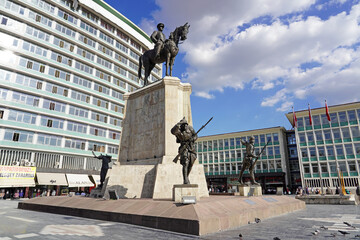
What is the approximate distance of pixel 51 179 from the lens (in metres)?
35.1

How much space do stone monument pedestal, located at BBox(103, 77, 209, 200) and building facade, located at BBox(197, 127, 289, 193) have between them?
4010 cm

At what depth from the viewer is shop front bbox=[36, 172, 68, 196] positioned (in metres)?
34.0

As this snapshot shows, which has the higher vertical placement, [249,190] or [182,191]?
[182,191]

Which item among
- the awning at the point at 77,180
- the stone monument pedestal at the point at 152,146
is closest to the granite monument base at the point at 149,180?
the stone monument pedestal at the point at 152,146

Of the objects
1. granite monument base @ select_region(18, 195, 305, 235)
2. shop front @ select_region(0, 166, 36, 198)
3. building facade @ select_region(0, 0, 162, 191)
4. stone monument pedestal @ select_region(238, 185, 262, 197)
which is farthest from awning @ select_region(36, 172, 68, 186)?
stone monument pedestal @ select_region(238, 185, 262, 197)

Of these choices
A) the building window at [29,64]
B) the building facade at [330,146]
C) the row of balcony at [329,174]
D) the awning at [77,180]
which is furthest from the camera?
the building facade at [330,146]

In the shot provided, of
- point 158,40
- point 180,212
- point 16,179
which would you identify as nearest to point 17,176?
point 16,179

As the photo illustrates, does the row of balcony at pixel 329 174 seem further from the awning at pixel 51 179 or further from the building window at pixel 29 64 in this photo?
the building window at pixel 29 64

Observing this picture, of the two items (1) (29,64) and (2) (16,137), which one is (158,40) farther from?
(1) (29,64)

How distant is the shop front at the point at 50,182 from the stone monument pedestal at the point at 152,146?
26.1 metres

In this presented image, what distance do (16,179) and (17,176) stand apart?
41 centimetres

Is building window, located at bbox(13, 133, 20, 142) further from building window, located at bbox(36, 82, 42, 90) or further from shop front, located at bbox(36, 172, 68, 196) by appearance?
building window, located at bbox(36, 82, 42, 90)

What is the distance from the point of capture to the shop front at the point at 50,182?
1337 inches

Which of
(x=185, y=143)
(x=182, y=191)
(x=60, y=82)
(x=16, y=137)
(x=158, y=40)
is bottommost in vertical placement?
(x=182, y=191)
